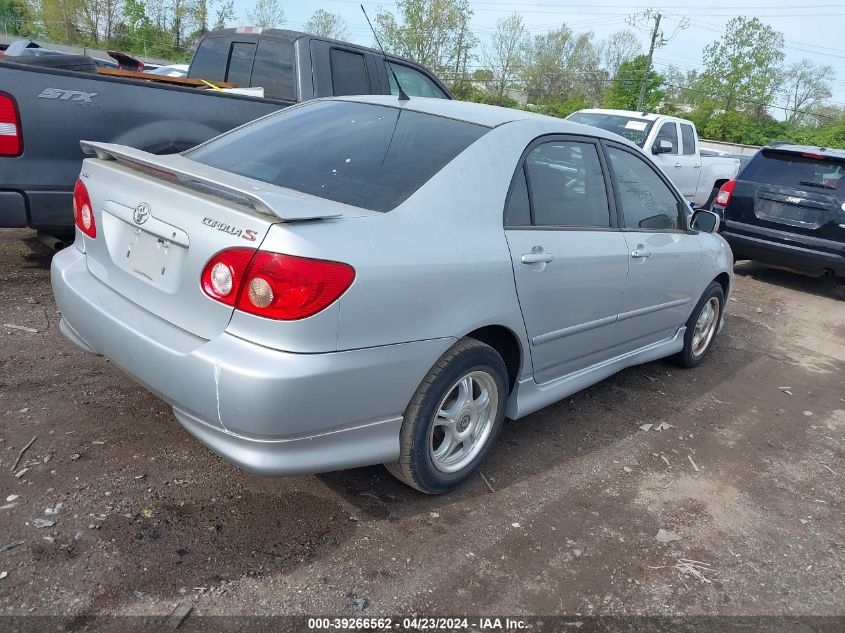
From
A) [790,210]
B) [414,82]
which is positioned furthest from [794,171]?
[414,82]

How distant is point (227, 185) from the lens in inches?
94.0

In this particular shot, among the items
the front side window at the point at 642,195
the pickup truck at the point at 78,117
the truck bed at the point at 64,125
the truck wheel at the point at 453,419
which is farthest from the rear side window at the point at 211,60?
the truck wheel at the point at 453,419

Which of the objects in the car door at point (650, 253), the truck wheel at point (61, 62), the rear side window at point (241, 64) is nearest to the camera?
the car door at point (650, 253)

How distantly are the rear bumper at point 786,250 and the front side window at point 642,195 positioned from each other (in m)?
4.04

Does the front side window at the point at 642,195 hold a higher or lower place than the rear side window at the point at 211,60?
lower

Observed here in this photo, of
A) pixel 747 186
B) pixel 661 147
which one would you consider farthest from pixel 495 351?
pixel 661 147

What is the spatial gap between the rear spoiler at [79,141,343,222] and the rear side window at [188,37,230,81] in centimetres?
440

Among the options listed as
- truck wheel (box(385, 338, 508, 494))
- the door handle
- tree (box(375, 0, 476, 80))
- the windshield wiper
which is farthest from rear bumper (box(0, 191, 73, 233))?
tree (box(375, 0, 476, 80))

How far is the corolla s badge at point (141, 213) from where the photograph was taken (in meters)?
2.59

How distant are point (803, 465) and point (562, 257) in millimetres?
1936

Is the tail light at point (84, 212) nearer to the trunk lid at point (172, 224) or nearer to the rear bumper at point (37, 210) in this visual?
the trunk lid at point (172, 224)

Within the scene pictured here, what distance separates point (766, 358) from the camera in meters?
5.72

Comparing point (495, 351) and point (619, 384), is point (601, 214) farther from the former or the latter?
point (619, 384)

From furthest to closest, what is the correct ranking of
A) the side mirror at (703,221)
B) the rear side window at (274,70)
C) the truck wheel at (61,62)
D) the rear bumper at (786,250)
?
the rear bumper at (786,250) → the rear side window at (274,70) → the truck wheel at (61,62) → the side mirror at (703,221)
